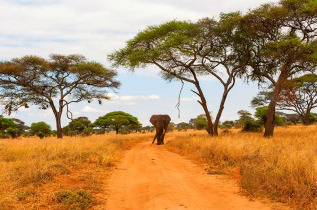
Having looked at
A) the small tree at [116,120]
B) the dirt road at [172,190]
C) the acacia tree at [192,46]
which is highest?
the acacia tree at [192,46]

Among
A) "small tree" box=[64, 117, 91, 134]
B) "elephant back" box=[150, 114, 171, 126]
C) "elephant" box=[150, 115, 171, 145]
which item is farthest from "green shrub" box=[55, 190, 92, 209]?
"small tree" box=[64, 117, 91, 134]

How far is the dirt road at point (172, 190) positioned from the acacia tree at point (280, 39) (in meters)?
12.4

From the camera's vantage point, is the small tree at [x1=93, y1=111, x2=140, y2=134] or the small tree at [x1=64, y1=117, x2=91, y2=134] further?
the small tree at [x1=64, y1=117, x2=91, y2=134]

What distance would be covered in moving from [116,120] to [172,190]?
126ft

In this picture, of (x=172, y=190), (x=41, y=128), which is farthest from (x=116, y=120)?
(x=172, y=190)

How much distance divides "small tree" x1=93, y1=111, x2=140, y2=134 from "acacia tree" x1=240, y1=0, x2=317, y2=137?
88.4 feet

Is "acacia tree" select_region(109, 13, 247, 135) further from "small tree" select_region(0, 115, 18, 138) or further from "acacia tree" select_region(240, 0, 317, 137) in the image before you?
"small tree" select_region(0, 115, 18, 138)

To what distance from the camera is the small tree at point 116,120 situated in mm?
44581

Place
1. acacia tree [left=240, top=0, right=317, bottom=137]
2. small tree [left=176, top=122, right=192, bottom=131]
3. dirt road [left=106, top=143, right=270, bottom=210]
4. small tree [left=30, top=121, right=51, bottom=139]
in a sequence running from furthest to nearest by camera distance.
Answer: small tree [left=176, top=122, right=192, bottom=131] → small tree [left=30, top=121, right=51, bottom=139] → acacia tree [left=240, top=0, right=317, bottom=137] → dirt road [left=106, top=143, right=270, bottom=210]

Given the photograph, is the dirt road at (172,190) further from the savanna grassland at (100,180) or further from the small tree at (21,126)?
the small tree at (21,126)

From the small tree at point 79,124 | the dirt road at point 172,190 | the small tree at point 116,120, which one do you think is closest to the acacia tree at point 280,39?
the dirt road at point 172,190

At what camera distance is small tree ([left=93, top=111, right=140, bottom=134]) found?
44.6 m

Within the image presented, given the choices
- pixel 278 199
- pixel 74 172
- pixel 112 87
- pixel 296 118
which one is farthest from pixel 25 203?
pixel 296 118

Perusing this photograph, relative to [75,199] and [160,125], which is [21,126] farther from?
[75,199]
